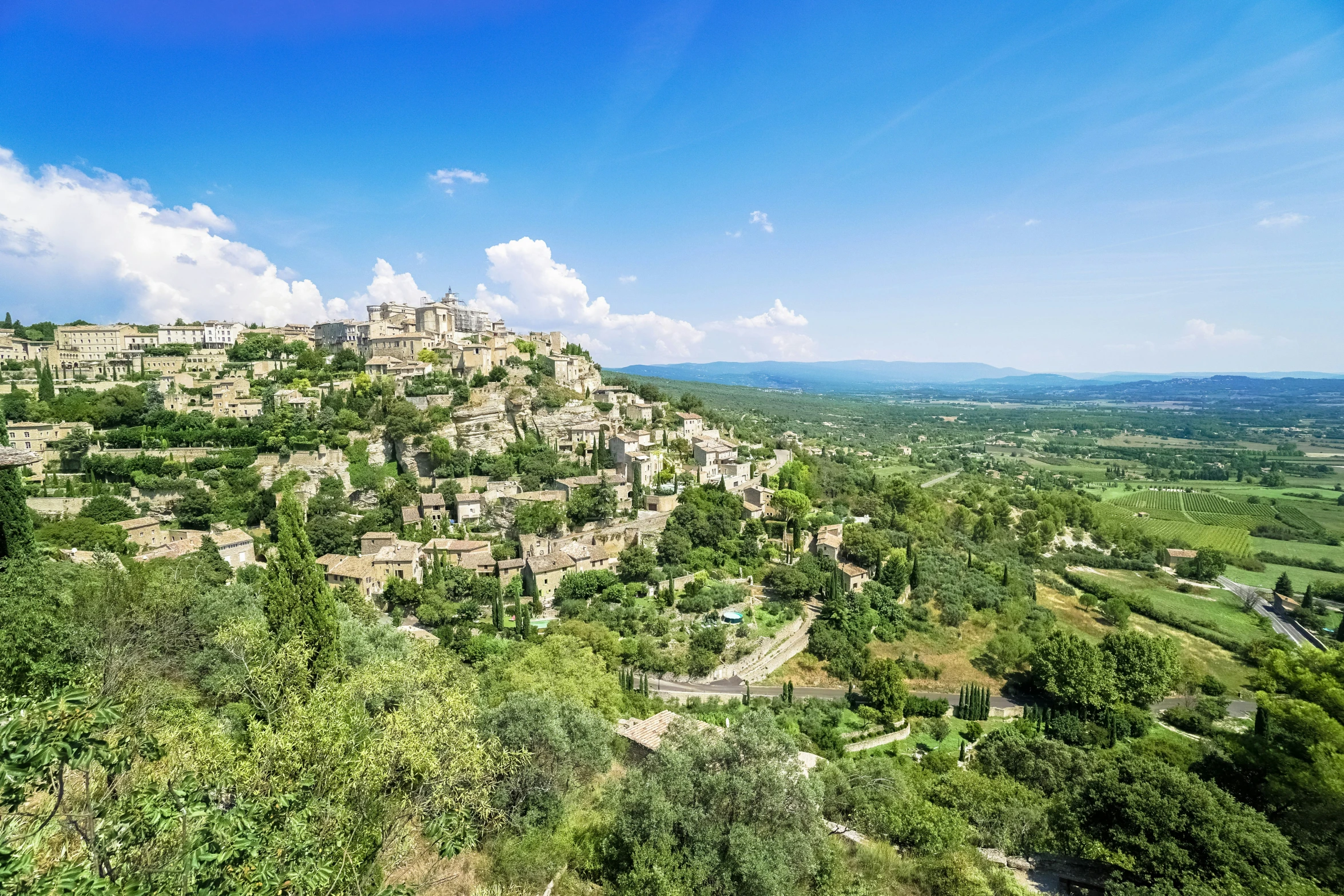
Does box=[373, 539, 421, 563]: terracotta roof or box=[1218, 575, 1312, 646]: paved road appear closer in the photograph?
box=[373, 539, 421, 563]: terracotta roof

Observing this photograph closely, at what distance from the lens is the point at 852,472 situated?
6819 cm

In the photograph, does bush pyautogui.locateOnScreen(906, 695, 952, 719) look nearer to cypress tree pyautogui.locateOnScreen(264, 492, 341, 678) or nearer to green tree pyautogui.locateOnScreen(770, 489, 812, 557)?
green tree pyautogui.locateOnScreen(770, 489, 812, 557)

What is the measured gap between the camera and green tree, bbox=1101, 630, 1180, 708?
98.1 ft

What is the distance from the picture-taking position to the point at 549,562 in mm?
35562

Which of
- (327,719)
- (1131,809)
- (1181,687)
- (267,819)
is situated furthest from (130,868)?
(1181,687)

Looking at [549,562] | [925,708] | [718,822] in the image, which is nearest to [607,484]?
[549,562]

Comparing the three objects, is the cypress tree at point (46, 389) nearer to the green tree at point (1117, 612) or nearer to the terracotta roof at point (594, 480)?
the terracotta roof at point (594, 480)

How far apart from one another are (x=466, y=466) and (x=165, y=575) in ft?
72.2

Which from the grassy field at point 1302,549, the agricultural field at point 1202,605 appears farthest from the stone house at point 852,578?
the grassy field at point 1302,549

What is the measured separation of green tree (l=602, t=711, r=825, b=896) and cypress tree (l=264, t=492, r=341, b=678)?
36.1 feet

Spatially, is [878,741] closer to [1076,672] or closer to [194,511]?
[1076,672]

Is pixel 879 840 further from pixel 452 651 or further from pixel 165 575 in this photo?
pixel 165 575

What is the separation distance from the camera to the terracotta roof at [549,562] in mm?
35000

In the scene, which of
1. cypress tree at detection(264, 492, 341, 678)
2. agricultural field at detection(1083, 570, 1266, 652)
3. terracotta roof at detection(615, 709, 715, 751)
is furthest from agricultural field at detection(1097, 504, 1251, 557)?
cypress tree at detection(264, 492, 341, 678)
